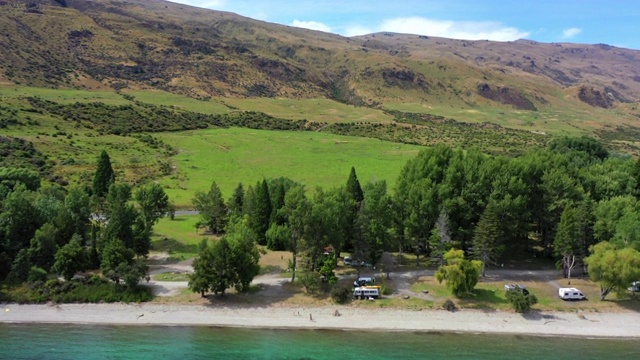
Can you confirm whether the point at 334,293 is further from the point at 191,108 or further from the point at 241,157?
the point at 191,108

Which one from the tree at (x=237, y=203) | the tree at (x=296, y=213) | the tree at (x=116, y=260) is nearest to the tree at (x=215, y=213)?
the tree at (x=237, y=203)

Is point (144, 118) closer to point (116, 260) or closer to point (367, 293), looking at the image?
point (116, 260)

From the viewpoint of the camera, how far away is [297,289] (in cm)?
5119

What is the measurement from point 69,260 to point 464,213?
4530 centimetres

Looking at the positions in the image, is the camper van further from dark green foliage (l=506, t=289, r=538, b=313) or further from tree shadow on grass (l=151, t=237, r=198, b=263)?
tree shadow on grass (l=151, t=237, r=198, b=263)

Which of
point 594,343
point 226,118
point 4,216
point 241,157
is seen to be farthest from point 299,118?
point 594,343

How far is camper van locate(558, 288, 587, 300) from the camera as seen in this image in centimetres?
4919

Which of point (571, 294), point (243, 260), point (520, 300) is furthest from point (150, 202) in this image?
point (571, 294)

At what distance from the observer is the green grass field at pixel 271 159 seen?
9742 cm

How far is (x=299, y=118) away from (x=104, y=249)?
5839 inches

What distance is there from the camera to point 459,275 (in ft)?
158

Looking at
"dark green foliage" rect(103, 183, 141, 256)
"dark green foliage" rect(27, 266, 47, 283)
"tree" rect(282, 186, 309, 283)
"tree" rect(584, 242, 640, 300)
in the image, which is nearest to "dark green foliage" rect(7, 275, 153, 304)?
"dark green foliage" rect(27, 266, 47, 283)

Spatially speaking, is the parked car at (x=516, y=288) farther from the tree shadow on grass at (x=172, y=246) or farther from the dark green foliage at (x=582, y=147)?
the dark green foliage at (x=582, y=147)

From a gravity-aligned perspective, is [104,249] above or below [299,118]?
below
